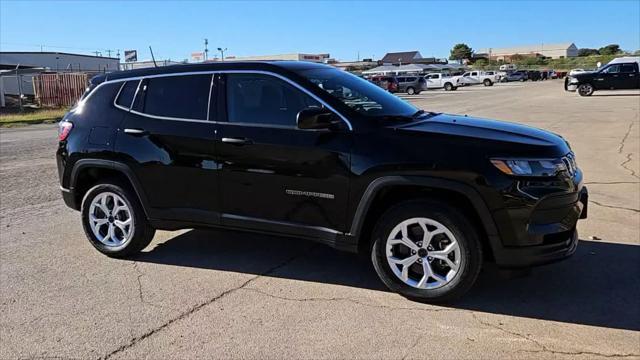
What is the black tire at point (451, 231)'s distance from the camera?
13.5 feet

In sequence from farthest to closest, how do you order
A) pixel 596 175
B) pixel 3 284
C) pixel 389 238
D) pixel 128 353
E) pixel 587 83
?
pixel 587 83 → pixel 596 175 → pixel 3 284 → pixel 389 238 → pixel 128 353

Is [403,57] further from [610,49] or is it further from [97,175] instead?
[97,175]

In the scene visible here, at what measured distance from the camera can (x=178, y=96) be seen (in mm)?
5160

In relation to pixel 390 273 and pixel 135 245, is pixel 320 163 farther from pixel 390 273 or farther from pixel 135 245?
pixel 135 245

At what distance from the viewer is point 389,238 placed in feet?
14.3

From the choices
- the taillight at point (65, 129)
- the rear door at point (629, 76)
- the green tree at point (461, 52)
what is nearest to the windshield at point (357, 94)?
the taillight at point (65, 129)

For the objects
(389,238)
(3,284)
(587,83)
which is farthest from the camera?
(587,83)

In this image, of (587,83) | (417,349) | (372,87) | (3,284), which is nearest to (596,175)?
(372,87)

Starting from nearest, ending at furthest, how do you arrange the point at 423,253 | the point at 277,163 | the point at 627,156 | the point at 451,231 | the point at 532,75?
the point at 451,231 → the point at 423,253 → the point at 277,163 → the point at 627,156 → the point at 532,75

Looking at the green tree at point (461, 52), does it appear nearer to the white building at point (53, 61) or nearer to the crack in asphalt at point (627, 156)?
the white building at point (53, 61)

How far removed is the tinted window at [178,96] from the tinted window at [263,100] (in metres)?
0.27

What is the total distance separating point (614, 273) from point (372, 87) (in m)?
2.68

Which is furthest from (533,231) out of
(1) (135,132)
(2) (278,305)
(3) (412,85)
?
(3) (412,85)

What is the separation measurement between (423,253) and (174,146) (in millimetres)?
2358
